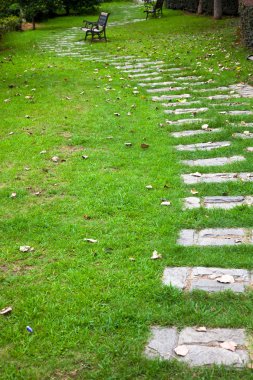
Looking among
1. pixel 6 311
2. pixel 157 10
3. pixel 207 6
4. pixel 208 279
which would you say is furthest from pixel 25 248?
pixel 157 10

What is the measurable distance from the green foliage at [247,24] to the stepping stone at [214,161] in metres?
6.86

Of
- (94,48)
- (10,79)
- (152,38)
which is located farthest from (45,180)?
(152,38)

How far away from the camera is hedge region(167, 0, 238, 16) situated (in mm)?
19844

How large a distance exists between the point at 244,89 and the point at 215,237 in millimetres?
5346

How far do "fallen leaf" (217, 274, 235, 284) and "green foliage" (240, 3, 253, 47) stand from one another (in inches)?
364

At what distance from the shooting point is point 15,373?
2656mm

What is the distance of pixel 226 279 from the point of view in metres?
3.30

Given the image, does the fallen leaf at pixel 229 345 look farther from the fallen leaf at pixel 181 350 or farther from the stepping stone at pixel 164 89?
the stepping stone at pixel 164 89

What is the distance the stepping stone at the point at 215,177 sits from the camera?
494 centimetres

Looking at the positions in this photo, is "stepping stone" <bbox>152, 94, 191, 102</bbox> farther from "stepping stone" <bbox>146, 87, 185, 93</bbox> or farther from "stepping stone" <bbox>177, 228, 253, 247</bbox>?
"stepping stone" <bbox>177, 228, 253, 247</bbox>

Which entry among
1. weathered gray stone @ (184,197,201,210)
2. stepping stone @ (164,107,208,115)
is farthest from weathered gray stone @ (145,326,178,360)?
stepping stone @ (164,107,208,115)

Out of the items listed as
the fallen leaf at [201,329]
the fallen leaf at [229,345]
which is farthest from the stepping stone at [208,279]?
the fallen leaf at [229,345]

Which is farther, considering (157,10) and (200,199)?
(157,10)

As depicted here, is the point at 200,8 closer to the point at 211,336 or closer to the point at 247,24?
the point at 247,24
